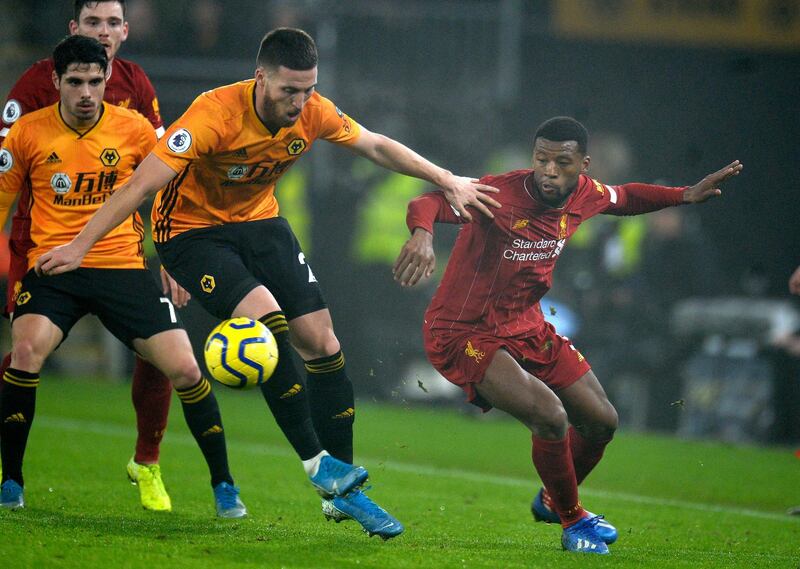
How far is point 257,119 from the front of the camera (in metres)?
6.52

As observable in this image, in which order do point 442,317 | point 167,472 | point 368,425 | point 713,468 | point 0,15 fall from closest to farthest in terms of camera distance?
point 442,317 → point 167,472 → point 713,468 → point 368,425 → point 0,15

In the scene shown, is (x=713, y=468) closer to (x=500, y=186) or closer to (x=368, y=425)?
(x=368, y=425)

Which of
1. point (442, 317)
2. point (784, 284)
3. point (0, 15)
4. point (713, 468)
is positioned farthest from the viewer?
point (0, 15)

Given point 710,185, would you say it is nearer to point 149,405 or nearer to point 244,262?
point 244,262

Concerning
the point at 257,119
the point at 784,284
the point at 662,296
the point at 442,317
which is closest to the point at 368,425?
the point at 662,296

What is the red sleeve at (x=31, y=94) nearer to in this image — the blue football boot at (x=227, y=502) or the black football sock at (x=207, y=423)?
the black football sock at (x=207, y=423)

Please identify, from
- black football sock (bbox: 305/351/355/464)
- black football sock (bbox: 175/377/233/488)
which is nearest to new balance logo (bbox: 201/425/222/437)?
black football sock (bbox: 175/377/233/488)

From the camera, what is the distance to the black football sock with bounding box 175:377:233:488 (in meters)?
6.98

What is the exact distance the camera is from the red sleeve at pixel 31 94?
7.23 meters

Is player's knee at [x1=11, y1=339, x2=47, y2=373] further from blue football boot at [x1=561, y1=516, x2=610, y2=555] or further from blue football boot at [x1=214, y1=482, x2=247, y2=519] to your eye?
blue football boot at [x1=561, y1=516, x2=610, y2=555]

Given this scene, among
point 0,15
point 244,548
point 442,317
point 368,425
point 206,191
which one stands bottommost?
point 368,425

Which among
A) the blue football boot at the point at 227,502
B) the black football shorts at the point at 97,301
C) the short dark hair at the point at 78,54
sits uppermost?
the short dark hair at the point at 78,54

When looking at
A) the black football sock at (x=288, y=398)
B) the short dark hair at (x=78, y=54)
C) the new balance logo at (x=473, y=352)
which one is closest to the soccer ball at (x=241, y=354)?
the black football sock at (x=288, y=398)

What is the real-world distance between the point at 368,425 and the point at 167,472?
4.19 metres
